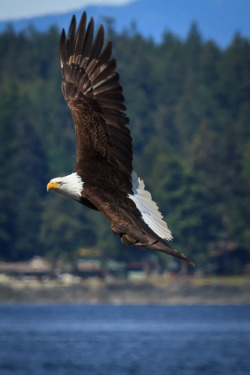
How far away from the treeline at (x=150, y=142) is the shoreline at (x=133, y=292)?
4.84 feet

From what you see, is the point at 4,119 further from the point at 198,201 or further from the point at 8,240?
the point at 198,201

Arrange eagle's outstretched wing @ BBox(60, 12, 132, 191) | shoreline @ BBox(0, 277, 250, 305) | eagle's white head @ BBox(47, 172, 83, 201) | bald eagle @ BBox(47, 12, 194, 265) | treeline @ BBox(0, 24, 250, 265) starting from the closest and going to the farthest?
1. bald eagle @ BBox(47, 12, 194, 265)
2. eagle's white head @ BBox(47, 172, 83, 201)
3. eagle's outstretched wing @ BBox(60, 12, 132, 191)
4. shoreline @ BBox(0, 277, 250, 305)
5. treeline @ BBox(0, 24, 250, 265)

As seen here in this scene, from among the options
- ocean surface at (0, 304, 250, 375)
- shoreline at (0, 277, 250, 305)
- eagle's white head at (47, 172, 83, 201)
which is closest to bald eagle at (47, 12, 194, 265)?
eagle's white head at (47, 172, 83, 201)

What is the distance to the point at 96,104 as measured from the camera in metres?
12.1

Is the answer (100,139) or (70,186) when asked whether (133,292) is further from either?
(70,186)

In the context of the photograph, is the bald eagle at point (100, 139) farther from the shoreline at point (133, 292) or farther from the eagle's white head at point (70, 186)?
the shoreline at point (133, 292)

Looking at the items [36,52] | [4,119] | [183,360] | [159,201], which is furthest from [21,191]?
[183,360]

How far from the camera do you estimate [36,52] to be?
332 ft

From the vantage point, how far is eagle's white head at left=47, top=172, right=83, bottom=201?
37.4ft

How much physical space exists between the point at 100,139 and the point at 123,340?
26.5m

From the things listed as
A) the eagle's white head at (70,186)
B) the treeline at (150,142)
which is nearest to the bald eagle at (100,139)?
the eagle's white head at (70,186)

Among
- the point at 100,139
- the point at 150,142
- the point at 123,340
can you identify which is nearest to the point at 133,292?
the point at 150,142

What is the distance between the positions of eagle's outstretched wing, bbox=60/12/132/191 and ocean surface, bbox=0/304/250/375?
637 inches

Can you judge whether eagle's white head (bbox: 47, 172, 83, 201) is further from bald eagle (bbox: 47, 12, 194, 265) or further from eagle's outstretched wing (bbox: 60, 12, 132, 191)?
eagle's outstretched wing (bbox: 60, 12, 132, 191)
